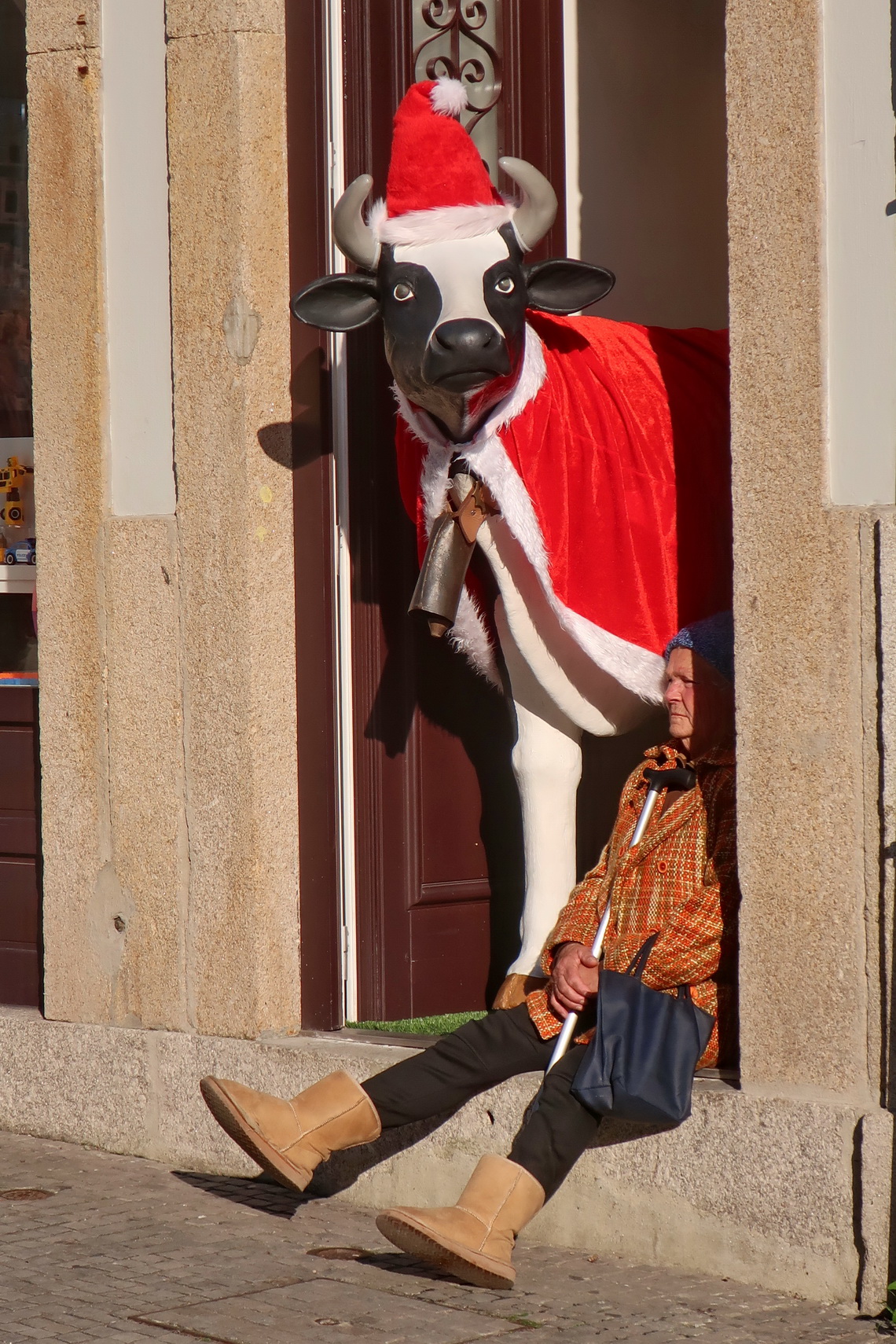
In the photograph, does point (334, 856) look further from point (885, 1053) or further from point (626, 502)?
point (885, 1053)

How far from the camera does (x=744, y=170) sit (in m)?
4.69

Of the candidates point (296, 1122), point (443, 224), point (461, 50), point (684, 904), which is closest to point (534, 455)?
point (443, 224)

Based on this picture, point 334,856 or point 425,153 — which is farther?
point 334,856

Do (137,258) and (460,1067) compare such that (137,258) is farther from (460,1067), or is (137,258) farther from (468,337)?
(460,1067)

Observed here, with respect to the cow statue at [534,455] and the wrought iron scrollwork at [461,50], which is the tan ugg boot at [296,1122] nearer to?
the cow statue at [534,455]

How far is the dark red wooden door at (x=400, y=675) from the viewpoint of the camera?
6020mm

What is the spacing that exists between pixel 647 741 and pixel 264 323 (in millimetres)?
1917


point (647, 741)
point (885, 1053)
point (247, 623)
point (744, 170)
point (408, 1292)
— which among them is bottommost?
point (408, 1292)

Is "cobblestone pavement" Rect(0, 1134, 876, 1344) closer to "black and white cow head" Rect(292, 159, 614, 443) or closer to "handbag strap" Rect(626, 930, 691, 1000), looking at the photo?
"handbag strap" Rect(626, 930, 691, 1000)

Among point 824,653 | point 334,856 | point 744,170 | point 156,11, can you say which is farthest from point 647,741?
point 156,11

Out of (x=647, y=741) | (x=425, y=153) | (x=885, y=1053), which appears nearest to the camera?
(x=885, y=1053)

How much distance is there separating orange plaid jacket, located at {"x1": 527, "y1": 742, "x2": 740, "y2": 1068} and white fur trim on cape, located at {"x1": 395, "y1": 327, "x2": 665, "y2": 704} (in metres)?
0.27

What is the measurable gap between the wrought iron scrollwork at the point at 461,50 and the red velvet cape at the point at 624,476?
0.93 metres

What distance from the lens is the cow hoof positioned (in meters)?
5.37
